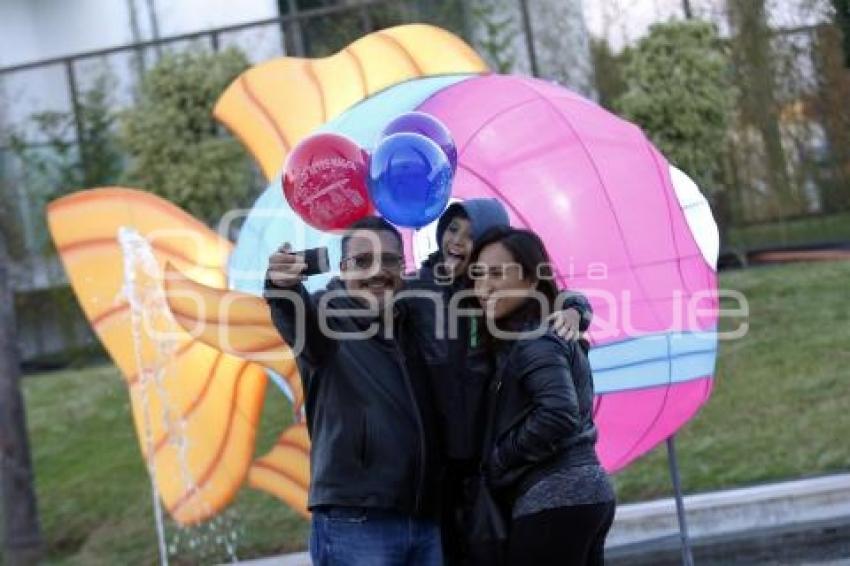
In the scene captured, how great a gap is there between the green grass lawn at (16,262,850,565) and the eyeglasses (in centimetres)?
429

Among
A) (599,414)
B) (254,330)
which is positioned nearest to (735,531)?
(599,414)

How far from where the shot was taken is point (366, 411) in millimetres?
3646

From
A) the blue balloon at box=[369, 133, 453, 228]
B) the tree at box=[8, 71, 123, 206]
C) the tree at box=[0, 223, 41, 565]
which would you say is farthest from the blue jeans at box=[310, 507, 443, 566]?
the tree at box=[8, 71, 123, 206]

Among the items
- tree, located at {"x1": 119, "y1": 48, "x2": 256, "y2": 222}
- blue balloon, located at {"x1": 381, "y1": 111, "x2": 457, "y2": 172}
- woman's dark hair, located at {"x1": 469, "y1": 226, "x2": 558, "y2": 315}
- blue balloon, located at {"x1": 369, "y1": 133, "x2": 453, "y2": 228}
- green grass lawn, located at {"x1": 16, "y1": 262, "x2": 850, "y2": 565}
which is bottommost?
green grass lawn, located at {"x1": 16, "y1": 262, "x2": 850, "y2": 565}

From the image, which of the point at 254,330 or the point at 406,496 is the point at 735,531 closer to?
the point at 254,330

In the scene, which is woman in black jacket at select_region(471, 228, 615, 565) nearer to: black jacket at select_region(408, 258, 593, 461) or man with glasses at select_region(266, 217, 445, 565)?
black jacket at select_region(408, 258, 593, 461)

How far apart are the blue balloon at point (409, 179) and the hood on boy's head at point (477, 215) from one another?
0.23 meters

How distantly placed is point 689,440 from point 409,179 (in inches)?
181

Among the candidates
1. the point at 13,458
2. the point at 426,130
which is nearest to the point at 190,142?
the point at 13,458

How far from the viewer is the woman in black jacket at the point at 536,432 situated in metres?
3.45

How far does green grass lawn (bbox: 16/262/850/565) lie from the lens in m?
7.99

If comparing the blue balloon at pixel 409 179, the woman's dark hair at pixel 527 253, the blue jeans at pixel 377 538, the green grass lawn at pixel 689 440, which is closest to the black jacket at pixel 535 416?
the woman's dark hair at pixel 527 253

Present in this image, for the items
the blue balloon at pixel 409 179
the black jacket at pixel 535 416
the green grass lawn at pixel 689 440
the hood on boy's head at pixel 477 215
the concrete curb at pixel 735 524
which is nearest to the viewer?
the black jacket at pixel 535 416

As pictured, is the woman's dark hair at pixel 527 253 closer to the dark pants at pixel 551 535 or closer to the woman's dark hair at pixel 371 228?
the woman's dark hair at pixel 371 228
